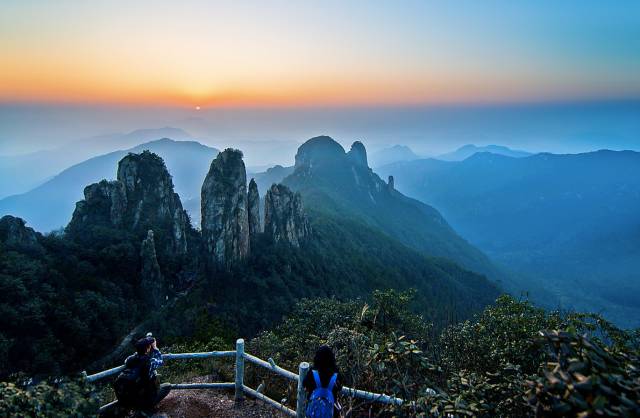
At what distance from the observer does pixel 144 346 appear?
23.6 ft

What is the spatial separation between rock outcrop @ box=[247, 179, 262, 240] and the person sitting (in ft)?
166

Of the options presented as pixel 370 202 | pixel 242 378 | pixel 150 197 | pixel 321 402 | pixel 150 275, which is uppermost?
pixel 321 402

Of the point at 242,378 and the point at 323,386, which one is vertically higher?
the point at 323,386

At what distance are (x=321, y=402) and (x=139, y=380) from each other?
147 inches

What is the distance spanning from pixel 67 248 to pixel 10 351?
45.0 ft

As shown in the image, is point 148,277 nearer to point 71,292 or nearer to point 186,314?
point 186,314

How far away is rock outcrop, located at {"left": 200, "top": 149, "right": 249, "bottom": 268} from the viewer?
49.6m

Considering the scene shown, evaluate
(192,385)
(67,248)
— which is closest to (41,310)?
(67,248)

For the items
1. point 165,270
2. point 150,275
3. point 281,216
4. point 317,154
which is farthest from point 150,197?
point 317,154

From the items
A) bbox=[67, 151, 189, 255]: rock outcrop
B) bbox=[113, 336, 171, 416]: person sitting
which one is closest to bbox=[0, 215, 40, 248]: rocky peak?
bbox=[67, 151, 189, 255]: rock outcrop

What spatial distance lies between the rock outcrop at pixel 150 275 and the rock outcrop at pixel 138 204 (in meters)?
4.60

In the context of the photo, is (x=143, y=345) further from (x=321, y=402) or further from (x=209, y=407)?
(x=321, y=402)

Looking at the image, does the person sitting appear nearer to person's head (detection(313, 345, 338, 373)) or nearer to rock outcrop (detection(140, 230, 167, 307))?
person's head (detection(313, 345, 338, 373))

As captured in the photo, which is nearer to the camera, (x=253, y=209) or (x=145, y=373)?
(x=145, y=373)
